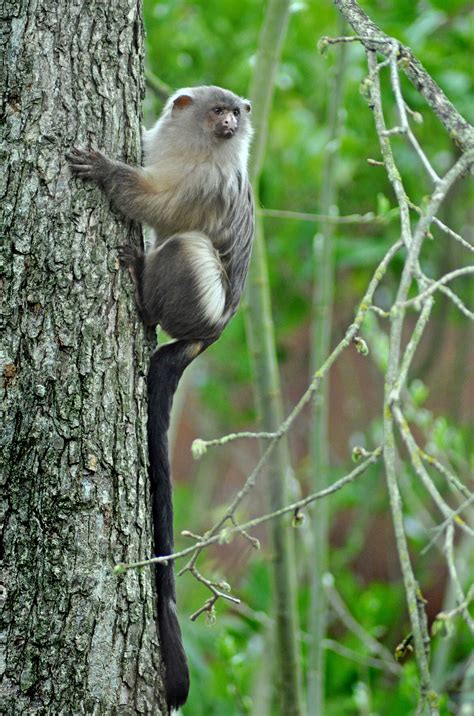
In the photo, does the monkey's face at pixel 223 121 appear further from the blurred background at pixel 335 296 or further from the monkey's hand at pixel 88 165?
the monkey's hand at pixel 88 165

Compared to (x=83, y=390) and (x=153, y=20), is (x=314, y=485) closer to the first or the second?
(x=83, y=390)

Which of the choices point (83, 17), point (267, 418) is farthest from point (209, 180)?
point (267, 418)

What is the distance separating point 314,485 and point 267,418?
0.66 metres

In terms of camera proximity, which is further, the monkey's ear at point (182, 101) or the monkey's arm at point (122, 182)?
the monkey's ear at point (182, 101)

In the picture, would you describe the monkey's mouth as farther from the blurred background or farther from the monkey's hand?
the monkey's hand

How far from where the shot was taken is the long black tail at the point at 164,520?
227 centimetres

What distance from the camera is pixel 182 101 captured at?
10.9 feet

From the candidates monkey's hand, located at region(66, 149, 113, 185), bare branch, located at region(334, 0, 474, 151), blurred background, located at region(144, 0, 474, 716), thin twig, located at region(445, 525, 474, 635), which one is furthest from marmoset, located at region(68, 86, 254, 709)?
thin twig, located at region(445, 525, 474, 635)

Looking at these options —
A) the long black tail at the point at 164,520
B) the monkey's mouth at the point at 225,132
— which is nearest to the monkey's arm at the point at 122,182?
the long black tail at the point at 164,520

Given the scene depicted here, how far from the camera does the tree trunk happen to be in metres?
2.08

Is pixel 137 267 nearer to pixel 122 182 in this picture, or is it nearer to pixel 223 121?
pixel 122 182

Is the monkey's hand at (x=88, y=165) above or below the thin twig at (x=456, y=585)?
above

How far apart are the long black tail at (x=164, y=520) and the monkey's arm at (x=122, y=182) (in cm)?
44

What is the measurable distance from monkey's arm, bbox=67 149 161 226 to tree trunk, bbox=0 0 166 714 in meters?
0.03
